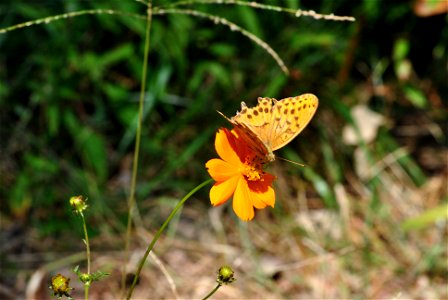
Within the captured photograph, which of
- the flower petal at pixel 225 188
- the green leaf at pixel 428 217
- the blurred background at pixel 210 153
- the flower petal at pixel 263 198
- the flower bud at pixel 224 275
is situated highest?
the blurred background at pixel 210 153

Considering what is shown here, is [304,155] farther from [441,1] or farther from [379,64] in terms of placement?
[441,1]

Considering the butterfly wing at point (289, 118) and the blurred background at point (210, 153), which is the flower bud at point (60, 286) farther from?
the blurred background at point (210, 153)

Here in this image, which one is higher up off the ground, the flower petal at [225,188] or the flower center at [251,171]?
the flower center at [251,171]

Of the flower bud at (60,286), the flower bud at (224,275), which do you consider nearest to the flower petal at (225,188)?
the flower bud at (224,275)

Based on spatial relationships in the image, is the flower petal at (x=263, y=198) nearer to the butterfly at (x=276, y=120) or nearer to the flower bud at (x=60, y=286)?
the butterfly at (x=276, y=120)

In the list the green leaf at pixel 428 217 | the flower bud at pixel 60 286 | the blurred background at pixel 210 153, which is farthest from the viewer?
the blurred background at pixel 210 153

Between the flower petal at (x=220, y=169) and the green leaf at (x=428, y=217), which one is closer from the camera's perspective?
the flower petal at (x=220, y=169)

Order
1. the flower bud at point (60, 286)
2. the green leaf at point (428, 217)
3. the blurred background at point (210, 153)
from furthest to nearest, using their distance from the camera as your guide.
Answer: the blurred background at point (210, 153)
the green leaf at point (428, 217)
the flower bud at point (60, 286)

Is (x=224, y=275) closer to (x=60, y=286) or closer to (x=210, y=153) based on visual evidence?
(x=60, y=286)
